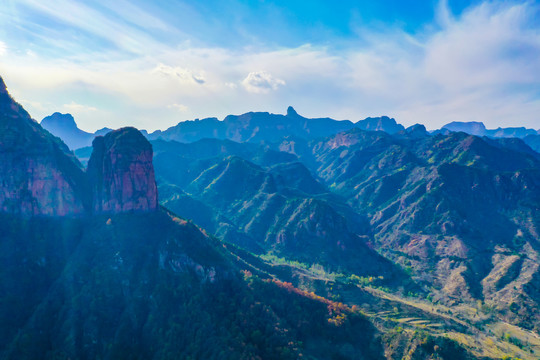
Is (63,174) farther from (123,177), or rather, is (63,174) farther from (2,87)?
(2,87)

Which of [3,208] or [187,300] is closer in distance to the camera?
[187,300]

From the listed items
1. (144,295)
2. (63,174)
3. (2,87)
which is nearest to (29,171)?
(63,174)

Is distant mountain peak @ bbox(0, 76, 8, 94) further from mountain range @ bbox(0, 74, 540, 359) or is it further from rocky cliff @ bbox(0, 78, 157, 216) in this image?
mountain range @ bbox(0, 74, 540, 359)

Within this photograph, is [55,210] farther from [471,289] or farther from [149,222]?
[471,289]

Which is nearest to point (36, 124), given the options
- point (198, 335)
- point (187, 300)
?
point (187, 300)

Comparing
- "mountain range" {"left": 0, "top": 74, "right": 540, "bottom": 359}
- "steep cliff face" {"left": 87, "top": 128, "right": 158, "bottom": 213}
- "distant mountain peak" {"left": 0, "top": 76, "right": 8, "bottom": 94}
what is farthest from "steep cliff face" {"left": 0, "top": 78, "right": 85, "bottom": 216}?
"steep cliff face" {"left": 87, "top": 128, "right": 158, "bottom": 213}

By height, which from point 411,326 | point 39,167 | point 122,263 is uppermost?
point 39,167
